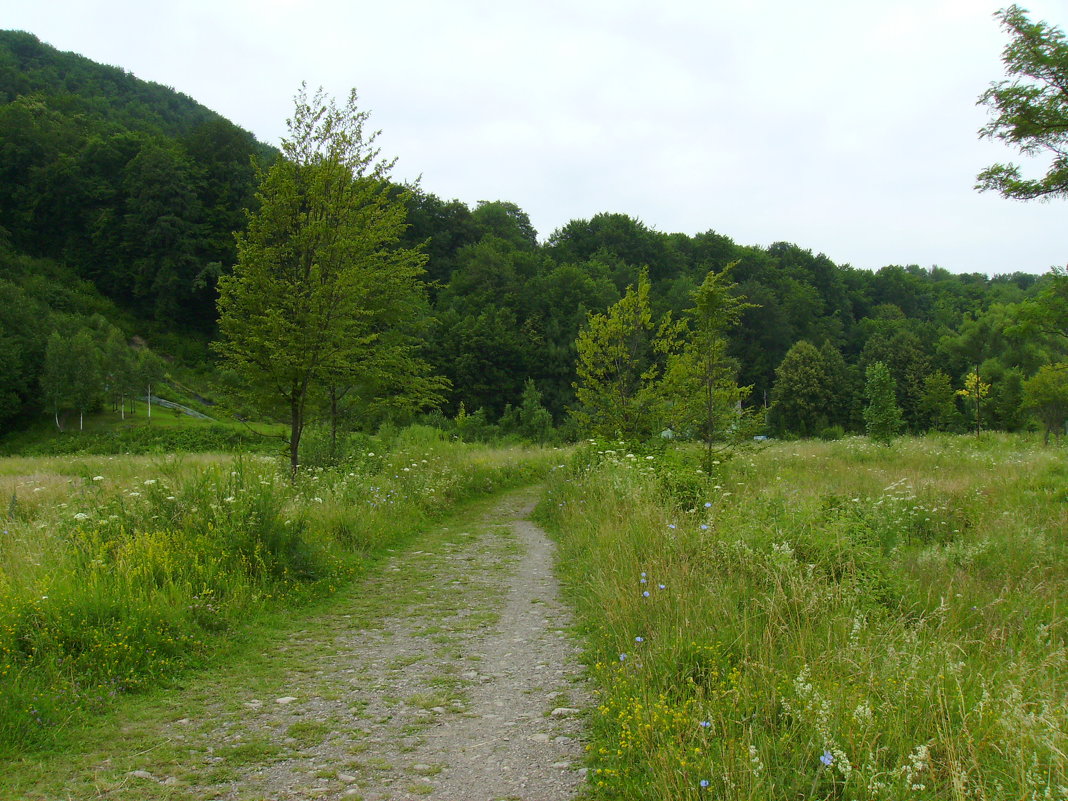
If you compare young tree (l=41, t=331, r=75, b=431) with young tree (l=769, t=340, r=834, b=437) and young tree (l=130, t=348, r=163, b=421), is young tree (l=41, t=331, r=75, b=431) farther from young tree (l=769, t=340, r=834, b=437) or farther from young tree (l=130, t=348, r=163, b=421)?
young tree (l=769, t=340, r=834, b=437)

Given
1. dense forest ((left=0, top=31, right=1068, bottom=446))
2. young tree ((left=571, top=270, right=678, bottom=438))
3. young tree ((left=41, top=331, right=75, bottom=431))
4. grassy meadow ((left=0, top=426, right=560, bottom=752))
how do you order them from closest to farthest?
grassy meadow ((left=0, top=426, right=560, bottom=752))
young tree ((left=571, top=270, right=678, bottom=438))
young tree ((left=41, top=331, right=75, bottom=431))
dense forest ((left=0, top=31, right=1068, bottom=446))

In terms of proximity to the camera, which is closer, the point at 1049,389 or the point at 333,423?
the point at 333,423

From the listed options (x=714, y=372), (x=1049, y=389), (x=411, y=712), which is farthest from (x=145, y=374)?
(x=1049, y=389)

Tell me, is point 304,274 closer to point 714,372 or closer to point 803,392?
point 714,372

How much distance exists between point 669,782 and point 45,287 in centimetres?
A: 8614

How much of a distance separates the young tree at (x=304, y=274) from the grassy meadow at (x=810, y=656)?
5600 millimetres

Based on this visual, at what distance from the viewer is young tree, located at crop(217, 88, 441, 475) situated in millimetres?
10867

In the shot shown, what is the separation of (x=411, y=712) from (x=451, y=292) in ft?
229

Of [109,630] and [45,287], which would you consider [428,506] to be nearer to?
[109,630]

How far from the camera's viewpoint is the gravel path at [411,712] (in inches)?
→ 128

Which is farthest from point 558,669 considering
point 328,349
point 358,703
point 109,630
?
point 328,349

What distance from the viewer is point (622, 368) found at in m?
18.2

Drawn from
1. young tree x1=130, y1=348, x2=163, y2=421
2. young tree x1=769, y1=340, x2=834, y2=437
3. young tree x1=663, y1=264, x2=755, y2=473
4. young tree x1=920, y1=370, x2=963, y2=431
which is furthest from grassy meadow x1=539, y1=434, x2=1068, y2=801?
young tree x1=769, y1=340, x2=834, y2=437

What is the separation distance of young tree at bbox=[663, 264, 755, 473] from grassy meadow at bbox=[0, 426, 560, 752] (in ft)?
19.2
